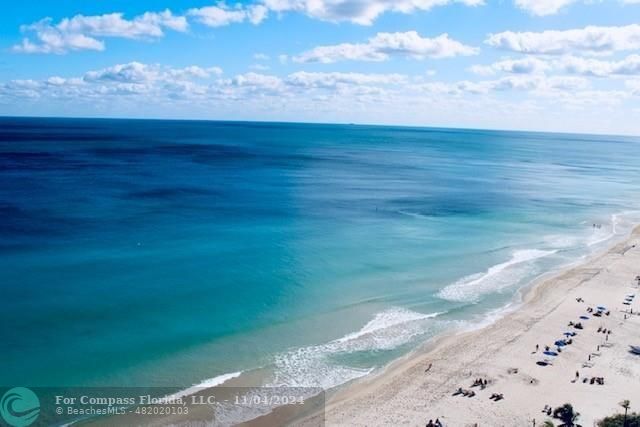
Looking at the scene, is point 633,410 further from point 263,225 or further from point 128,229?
point 128,229

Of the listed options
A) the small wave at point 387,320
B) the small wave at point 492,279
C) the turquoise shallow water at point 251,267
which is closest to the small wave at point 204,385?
the turquoise shallow water at point 251,267

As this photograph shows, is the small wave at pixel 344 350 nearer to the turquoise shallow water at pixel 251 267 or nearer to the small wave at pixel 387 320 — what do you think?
the small wave at pixel 387 320

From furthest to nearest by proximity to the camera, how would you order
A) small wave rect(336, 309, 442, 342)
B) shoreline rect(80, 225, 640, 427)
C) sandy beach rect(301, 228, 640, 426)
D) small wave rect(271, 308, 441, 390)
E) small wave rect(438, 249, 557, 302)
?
1. small wave rect(438, 249, 557, 302)
2. small wave rect(336, 309, 442, 342)
3. small wave rect(271, 308, 441, 390)
4. sandy beach rect(301, 228, 640, 426)
5. shoreline rect(80, 225, 640, 427)

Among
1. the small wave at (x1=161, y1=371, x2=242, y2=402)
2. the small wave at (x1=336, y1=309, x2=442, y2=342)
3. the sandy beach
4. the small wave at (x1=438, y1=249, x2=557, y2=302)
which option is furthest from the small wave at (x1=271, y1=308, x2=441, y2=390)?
the small wave at (x1=438, y1=249, x2=557, y2=302)

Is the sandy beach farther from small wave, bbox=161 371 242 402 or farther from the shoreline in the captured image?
small wave, bbox=161 371 242 402

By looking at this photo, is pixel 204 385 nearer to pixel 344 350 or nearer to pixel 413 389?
pixel 344 350

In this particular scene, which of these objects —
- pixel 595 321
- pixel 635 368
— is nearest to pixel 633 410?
pixel 635 368
